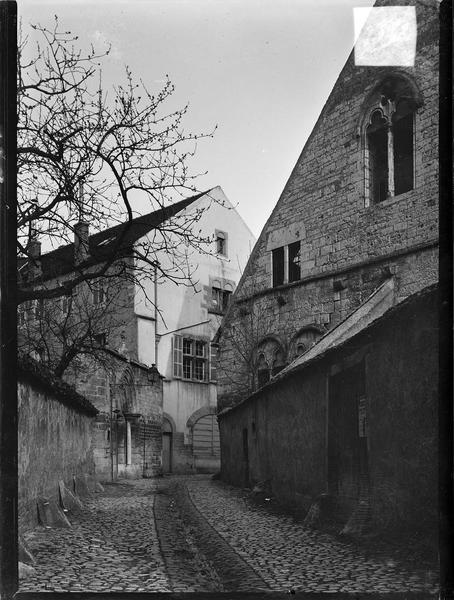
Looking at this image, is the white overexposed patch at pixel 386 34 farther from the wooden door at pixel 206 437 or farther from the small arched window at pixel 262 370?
the wooden door at pixel 206 437

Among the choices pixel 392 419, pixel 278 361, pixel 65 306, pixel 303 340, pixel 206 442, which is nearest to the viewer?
pixel 392 419

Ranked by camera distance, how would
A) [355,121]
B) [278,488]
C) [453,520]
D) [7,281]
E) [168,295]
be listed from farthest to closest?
[278,488] → [355,121] → [168,295] → [7,281] → [453,520]

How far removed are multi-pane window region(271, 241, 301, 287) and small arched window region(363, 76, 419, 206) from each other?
0.90 m

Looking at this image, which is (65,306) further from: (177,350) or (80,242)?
(80,242)

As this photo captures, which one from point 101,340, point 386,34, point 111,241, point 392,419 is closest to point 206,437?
point 101,340

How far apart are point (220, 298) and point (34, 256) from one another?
5.86ft

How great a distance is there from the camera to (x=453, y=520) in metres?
4.86

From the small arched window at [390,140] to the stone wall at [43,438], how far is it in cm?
340

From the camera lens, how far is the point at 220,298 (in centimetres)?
681

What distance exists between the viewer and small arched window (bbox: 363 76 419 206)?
20.5ft

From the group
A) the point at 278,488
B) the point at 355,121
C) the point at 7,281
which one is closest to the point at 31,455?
the point at 7,281

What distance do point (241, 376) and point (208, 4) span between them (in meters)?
3.88

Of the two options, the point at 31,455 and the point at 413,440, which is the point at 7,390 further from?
the point at 413,440

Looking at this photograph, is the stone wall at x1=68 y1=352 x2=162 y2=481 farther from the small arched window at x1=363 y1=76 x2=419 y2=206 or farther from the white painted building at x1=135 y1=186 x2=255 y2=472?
the small arched window at x1=363 y1=76 x2=419 y2=206
